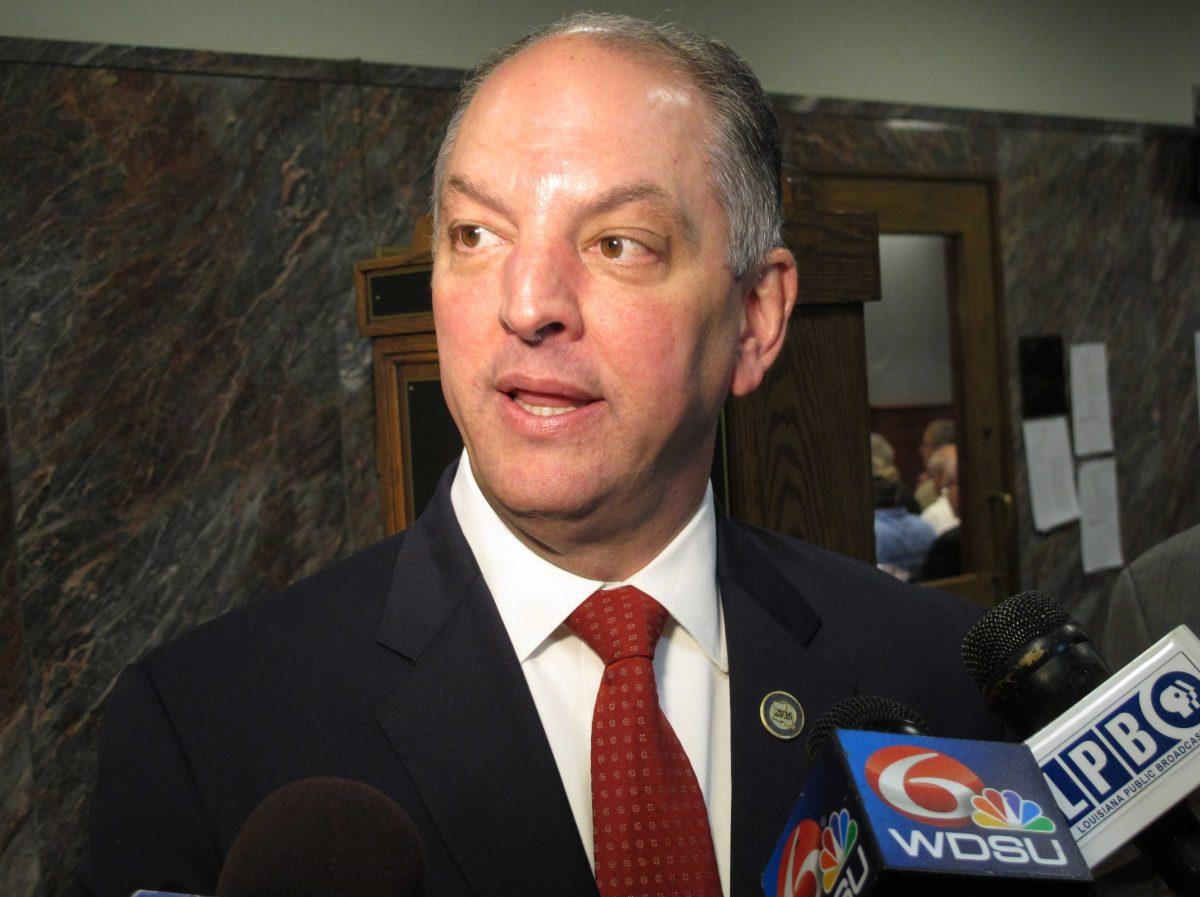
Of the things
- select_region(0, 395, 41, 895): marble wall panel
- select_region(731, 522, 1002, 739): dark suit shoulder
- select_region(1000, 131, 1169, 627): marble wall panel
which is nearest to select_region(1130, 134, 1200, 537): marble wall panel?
select_region(1000, 131, 1169, 627): marble wall panel

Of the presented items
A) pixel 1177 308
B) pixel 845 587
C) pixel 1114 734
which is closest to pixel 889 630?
pixel 845 587

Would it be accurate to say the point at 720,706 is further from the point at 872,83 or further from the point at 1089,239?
the point at 1089,239

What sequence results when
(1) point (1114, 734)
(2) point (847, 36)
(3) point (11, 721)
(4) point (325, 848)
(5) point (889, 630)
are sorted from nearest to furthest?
(4) point (325, 848), (1) point (1114, 734), (5) point (889, 630), (3) point (11, 721), (2) point (847, 36)

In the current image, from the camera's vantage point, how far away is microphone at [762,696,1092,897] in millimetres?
533

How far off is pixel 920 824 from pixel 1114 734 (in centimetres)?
16

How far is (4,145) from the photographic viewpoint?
2.49 m

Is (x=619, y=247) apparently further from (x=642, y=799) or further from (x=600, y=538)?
(x=642, y=799)

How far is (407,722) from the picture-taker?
0.97 metres

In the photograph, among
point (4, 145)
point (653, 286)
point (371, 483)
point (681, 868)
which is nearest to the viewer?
point (681, 868)

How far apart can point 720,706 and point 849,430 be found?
567mm

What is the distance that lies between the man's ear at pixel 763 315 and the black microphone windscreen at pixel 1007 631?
0.51m

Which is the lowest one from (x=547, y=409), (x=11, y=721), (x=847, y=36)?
(x=11, y=721)

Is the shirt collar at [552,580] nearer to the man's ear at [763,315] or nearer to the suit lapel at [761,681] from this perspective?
the suit lapel at [761,681]

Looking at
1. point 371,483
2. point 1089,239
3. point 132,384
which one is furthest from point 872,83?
point 132,384
